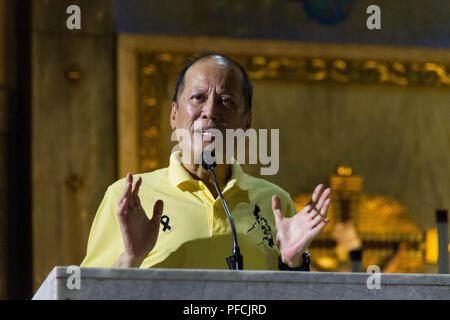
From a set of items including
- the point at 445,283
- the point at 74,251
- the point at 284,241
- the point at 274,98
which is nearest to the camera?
the point at 445,283

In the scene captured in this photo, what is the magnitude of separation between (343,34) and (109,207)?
343 centimetres

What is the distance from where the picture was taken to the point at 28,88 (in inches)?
209

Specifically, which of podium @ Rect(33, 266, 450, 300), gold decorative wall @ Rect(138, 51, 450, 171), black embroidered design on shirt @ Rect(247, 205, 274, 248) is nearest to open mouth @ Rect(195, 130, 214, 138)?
black embroidered design on shirt @ Rect(247, 205, 274, 248)

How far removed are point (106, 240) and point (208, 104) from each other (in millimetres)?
502

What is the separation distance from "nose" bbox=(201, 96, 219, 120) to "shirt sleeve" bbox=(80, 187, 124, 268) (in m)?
0.34

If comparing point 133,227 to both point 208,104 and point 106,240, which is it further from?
point 208,104

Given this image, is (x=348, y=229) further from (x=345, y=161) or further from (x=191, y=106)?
(x=191, y=106)

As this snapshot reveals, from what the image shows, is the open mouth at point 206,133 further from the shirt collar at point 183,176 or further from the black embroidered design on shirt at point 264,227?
the black embroidered design on shirt at point 264,227

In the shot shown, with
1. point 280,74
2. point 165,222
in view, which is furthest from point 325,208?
point 280,74

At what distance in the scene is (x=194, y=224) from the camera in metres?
2.48

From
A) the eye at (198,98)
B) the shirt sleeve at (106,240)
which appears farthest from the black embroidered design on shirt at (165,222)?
the eye at (198,98)

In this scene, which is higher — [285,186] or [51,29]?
[51,29]

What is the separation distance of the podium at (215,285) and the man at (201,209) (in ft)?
1.56
